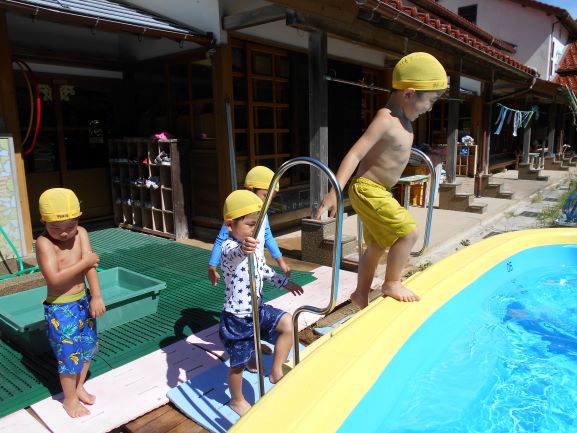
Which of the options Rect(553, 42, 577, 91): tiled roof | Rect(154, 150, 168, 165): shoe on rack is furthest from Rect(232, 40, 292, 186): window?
Rect(553, 42, 577, 91): tiled roof

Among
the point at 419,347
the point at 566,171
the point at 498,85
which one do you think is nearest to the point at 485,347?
the point at 419,347

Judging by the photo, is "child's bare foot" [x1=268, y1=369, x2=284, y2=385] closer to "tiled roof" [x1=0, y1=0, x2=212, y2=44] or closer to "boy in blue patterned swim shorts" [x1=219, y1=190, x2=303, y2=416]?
"boy in blue patterned swim shorts" [x1=219, y1=190, x2=303, y2=416]

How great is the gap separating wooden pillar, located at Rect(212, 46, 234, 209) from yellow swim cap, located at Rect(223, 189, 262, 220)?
11.8ft

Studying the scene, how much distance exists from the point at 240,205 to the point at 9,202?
12.8ft

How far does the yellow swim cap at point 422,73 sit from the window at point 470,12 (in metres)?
20.2

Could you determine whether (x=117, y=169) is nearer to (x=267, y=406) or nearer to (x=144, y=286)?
(x=144, y=286)

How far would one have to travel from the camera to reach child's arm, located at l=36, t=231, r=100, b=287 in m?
2.43

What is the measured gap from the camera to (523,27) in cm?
1953

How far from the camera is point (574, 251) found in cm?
501

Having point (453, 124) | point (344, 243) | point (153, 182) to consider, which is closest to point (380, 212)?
point (344, 243)

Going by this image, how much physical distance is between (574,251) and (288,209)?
3838 mm

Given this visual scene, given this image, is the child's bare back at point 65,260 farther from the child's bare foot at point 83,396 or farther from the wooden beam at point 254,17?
the wooden beam at point 254,17

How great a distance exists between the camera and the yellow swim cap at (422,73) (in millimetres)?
2596

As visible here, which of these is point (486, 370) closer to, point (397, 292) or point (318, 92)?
point (397, 292)
